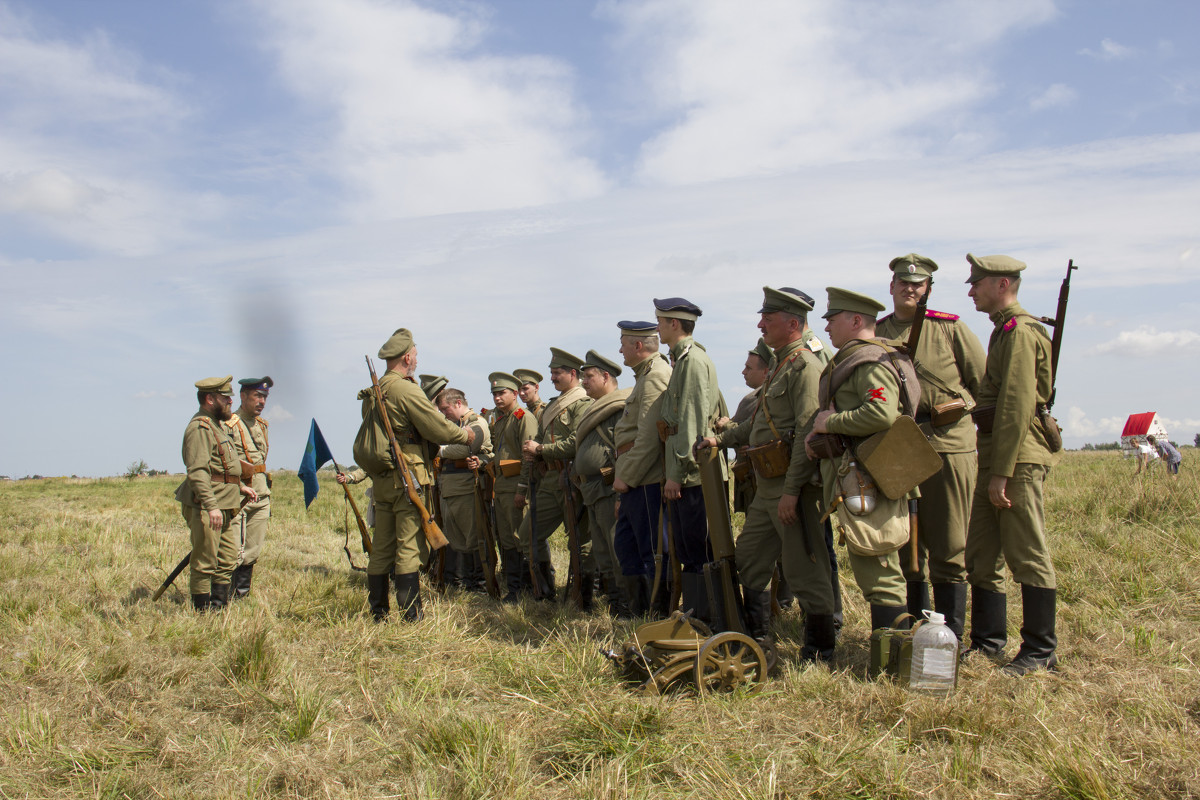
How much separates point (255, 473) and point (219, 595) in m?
1.26

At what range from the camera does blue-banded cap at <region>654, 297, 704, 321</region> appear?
19.0 feet

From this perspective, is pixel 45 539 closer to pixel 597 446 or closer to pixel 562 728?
pixel 597 446

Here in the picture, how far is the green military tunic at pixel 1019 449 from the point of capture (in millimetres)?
4520

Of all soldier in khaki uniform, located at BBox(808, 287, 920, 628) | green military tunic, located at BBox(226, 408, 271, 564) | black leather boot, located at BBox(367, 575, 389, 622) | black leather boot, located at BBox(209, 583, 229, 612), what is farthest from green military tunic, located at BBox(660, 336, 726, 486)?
green military tunic, located at BBox(226, 408, 271, 564)

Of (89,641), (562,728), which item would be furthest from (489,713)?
(89,641)

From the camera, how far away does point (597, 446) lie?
690cm

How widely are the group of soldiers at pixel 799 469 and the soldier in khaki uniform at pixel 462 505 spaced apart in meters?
1.38

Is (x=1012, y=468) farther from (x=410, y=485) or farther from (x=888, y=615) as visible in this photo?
(x=410, y=485)

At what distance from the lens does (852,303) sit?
4.57 meters

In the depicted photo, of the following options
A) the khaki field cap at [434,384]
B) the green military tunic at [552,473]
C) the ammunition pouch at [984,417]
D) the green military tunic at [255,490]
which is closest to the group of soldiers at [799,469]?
the ammunition pouch at [984,417]

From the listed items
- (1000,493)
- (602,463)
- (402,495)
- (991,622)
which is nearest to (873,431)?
(1000,493)

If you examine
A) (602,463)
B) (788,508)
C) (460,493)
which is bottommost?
(460,493)

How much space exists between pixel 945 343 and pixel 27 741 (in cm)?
518

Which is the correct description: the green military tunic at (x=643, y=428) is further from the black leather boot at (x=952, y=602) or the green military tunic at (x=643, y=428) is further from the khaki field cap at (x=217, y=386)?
the khaki field cap at (x=217, y=386)
